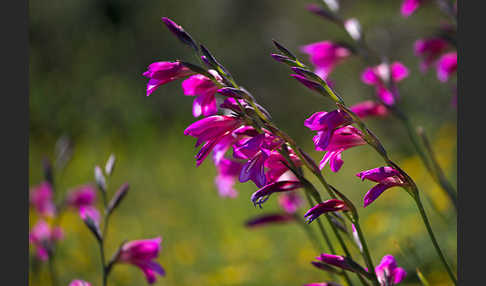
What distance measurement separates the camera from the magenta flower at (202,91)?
1.18 meters

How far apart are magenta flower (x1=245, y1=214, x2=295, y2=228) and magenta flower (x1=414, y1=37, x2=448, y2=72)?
0.88 meters

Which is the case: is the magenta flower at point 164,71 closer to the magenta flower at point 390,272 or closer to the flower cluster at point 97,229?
the flower cluster at point 97,229

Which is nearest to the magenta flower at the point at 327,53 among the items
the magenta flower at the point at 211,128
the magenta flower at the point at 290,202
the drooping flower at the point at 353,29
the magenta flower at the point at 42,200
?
the drooping flower at the point at 353,29

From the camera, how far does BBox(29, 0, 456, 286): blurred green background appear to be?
3197 mm

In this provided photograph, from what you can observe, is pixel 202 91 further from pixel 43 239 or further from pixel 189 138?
pixel 189 138

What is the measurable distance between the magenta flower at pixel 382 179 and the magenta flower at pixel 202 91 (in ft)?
1.35

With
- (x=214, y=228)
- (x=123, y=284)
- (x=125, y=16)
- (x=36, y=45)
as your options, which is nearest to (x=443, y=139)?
(x=214, y=228)

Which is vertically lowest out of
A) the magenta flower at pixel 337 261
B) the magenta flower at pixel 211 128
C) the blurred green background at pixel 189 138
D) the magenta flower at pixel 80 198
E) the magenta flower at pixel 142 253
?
the blurred green background at pixel 189 138

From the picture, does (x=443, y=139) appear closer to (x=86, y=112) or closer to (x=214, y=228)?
(x=214, y=228)

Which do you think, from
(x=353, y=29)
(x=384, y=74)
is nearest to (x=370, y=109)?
(x=384, y=74)

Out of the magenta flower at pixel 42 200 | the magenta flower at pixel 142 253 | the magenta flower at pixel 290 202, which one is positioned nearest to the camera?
the magenta flower at pixel 142 253

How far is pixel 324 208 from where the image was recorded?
0.98 metres

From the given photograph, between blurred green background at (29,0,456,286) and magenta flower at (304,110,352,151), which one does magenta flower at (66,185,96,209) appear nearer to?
blurred green background at (29,0,456,286)

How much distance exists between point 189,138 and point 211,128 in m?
5.26
